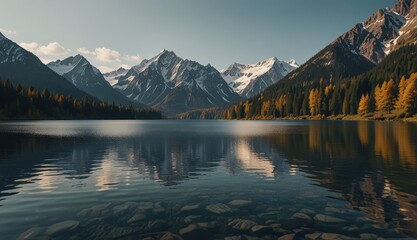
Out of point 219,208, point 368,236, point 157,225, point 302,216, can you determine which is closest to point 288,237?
point 302,216

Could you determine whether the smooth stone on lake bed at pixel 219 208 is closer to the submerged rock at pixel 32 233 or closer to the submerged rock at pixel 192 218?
the submerged rock at pixel 192 218

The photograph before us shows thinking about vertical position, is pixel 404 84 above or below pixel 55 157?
above

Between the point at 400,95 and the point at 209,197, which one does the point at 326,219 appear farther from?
the point at 400,95

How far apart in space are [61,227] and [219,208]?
9113mm

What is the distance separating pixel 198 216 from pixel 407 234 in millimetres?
10743

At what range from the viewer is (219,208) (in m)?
19.6

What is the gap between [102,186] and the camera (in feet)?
86.0

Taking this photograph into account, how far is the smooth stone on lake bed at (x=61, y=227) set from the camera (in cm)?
1568

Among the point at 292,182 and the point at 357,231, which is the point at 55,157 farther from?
the point at 357,231

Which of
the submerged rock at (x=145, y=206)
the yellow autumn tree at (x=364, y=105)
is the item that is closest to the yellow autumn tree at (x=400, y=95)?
the yellow autumn tree at (x=364, y=105)

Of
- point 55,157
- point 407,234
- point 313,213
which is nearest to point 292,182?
point 313,213

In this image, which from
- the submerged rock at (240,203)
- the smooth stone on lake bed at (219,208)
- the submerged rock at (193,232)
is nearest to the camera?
the submerged rock at (193,232)

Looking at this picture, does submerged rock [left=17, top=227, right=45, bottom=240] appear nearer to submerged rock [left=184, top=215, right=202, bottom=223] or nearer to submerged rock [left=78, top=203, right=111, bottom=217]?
submerged rock [left=78, top=203, right=111, bottom=217]

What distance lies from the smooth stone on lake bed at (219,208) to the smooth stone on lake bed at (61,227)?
25.4 feet
